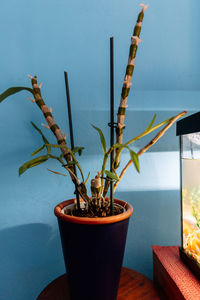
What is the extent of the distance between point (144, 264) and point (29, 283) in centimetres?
46

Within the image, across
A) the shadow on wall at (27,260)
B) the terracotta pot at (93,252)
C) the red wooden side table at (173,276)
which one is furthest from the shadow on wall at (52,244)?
the terracotta pot at (93,252)

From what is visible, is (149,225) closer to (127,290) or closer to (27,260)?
(127,290)

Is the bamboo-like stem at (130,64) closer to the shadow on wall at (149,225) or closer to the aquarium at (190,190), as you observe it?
the aquarium at (190,190)

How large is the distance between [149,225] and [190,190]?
0.29 m

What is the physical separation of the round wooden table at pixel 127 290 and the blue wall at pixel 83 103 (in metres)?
0.14

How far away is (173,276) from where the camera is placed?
0.54m

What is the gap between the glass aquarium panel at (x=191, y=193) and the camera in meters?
0.54

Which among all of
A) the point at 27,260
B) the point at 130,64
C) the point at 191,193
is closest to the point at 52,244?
the point at 27,260

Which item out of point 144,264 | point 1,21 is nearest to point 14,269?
point 144,264

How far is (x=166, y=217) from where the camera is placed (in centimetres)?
78

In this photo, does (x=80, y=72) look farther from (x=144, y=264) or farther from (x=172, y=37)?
(x=144, y=264)

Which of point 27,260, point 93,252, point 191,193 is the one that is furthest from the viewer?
point 27,260

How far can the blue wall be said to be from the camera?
0.73 m

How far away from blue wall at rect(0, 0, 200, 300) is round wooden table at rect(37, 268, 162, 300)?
5.6 inches
